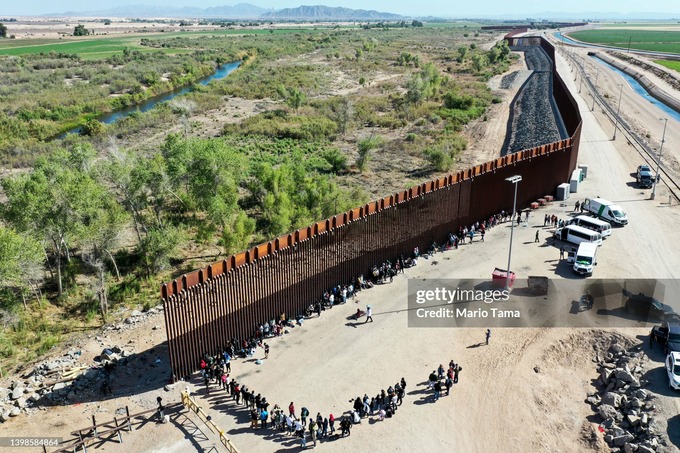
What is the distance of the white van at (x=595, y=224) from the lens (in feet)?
105

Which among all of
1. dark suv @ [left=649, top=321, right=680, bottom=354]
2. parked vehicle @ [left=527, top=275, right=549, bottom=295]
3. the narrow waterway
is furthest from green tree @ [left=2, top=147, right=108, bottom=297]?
the narrow waterway

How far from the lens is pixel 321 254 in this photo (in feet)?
83.7

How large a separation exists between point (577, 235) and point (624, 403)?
13.6 meters

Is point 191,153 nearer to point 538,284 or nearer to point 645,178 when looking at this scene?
point 538,284

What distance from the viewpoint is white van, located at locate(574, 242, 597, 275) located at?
90.9 ft

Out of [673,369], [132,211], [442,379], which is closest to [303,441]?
[442,379]

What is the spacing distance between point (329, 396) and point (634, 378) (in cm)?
1186

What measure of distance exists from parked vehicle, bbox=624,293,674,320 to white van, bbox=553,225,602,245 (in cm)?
550

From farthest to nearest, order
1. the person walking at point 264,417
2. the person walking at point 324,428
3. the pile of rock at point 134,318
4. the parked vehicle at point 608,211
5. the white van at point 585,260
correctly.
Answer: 1. the parked vehicle at point 608,211
2. the white van at point 585,260
3. the pile of rock at point 134,318
4. the person walking at point 264,417
5. the person walking at point 324,428

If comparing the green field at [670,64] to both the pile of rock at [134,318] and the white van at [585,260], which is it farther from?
the pile of rock at [134,318]

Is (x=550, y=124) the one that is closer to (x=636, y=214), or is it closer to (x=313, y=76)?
(x=636, y=214)

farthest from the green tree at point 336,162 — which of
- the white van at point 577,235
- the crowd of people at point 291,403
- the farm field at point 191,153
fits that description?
the crowd of people at point 291,403

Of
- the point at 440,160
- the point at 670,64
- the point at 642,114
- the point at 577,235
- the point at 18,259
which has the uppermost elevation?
the point at 670,64

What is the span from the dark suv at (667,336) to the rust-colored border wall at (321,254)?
41.9 ft
